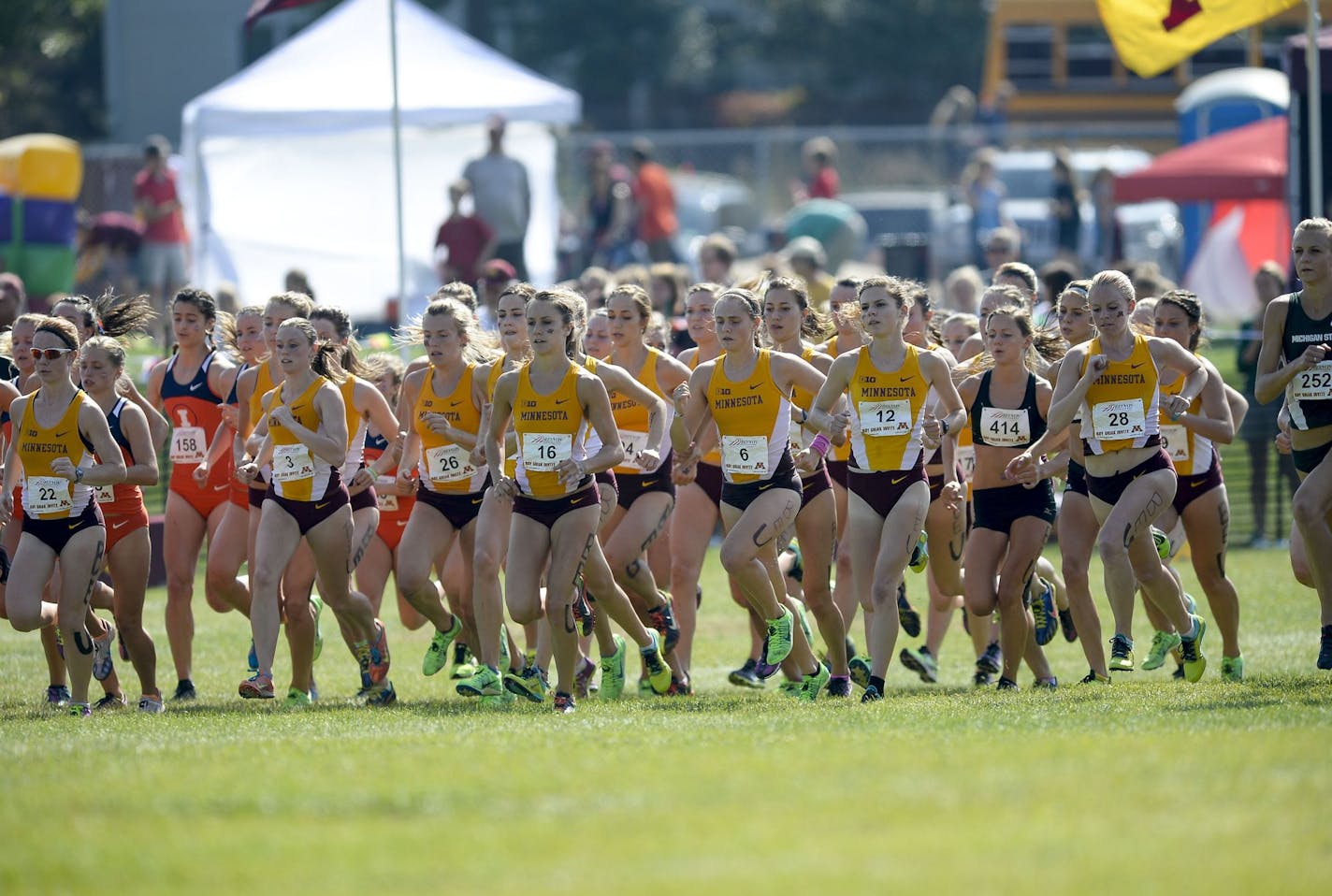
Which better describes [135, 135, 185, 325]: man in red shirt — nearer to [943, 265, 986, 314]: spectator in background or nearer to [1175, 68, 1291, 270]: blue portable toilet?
[943, 265, 986, 314]: spectator in background

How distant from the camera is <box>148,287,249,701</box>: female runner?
1034cm

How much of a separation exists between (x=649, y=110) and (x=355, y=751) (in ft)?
128

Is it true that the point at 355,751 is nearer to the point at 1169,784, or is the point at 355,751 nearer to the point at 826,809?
the point at 826,809

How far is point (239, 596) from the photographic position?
10227 millimetres

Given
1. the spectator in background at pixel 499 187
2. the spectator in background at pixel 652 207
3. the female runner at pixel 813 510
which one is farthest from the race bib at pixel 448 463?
the spectator in background at pixel 652 207

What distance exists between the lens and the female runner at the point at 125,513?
373 inches

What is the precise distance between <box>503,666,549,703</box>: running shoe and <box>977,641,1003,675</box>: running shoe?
2597 millimetres

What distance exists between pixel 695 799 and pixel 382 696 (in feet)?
13.1

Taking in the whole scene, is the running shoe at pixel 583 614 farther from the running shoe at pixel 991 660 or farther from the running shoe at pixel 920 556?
the running shoe at pixel 991 660

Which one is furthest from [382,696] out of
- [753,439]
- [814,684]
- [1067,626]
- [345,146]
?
[345,146]

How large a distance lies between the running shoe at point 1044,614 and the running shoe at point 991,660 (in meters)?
0.28

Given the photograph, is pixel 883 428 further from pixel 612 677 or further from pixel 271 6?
pixel 271 6

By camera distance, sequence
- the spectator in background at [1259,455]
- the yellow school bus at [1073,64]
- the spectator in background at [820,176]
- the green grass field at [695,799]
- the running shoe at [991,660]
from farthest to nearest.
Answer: the yellow school bus at [1073,64] < the spectator in background at [820,176] < the spectator in background at [1259,455] < the running shoe at [991,660] < the green grass field at [695,799]

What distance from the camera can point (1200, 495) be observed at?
9.71m
